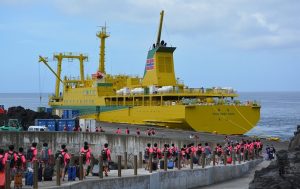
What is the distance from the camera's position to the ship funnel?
55875 millimetres

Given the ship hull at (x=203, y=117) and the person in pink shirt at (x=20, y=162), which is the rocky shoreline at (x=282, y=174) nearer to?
the person in pink shirt at (x=20, y=162)

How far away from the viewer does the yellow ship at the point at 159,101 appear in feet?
159

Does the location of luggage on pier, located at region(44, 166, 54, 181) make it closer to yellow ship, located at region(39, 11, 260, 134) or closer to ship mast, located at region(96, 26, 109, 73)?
yellow ship, located at region(39, 11, 260, 134)

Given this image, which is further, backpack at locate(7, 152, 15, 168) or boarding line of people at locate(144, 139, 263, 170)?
boarding line of people at locate(144, 139, 263, 170)

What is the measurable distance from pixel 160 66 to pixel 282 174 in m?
41.9

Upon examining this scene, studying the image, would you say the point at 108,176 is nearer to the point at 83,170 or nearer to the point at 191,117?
the point at 83,170

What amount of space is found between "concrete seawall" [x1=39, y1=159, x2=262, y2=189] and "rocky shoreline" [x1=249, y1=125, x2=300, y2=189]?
502 centimetres

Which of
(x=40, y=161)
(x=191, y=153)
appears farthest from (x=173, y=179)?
(x=40, y=161)

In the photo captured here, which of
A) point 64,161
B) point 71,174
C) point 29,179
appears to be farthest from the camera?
point 64,161

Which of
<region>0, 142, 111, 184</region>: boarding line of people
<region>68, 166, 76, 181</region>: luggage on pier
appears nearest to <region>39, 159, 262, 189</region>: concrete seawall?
<region>68, 166, 76, 181</region>: luggage on pier

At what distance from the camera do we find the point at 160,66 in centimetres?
5628

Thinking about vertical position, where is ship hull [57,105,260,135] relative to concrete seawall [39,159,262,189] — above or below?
above

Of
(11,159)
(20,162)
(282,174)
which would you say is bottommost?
(282,174)

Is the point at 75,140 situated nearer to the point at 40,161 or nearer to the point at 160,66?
the point at 160,66
